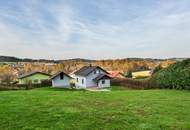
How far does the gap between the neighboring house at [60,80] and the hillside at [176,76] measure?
24.3 meters

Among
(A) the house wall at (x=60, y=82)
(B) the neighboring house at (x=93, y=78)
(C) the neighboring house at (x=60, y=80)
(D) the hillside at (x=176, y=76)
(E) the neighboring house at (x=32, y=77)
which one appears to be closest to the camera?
(D) the hillside at (x=176, y=76)

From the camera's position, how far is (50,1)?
22219 millimetres

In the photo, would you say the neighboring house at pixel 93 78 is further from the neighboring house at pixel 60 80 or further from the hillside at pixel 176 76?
the hillside at pixel 176 76

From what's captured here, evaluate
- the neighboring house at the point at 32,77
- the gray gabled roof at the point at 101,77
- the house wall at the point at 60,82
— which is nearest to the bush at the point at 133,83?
the gray gabled roof at the point at 101,77

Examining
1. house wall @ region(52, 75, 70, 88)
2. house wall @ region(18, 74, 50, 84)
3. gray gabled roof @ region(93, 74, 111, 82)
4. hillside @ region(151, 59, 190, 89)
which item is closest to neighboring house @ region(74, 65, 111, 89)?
gray gabled roof @ region(93, 74, 111, 82)

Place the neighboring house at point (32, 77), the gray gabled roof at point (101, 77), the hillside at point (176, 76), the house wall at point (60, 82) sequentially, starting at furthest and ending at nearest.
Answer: the neighboring house at point (32, 77) < the house wall at point (60, 82) < the gray gabled roof at point (101, 77) < the hillside at point (176, 76)

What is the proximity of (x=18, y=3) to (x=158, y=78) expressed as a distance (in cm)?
1919

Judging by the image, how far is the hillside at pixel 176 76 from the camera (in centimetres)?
2648

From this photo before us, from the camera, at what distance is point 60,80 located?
52531 millimetres

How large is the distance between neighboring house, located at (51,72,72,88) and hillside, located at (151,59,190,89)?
24.3 meters

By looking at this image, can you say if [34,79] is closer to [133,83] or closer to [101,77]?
[101,77]

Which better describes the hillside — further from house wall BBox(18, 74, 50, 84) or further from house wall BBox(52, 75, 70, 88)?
house wall BBox(18, 74, 50, 84)

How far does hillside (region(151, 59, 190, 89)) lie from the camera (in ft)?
86.9

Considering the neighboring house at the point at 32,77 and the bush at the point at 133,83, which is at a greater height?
the neighboring house at the point at 32,77
